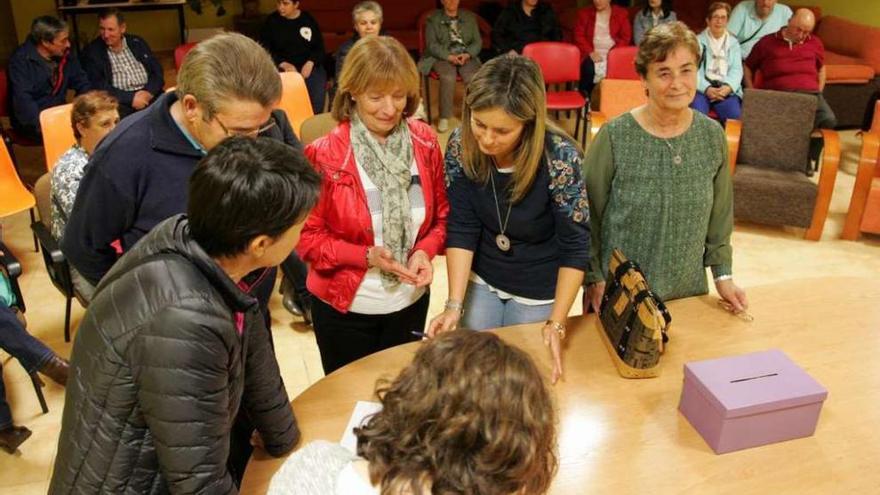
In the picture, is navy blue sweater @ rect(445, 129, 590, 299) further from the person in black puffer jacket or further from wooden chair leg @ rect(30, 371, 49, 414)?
wooden chair leg @ rect(30, 371, 49, 414)

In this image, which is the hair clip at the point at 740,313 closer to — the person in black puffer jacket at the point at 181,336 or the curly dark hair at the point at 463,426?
the curly dark hair at the point at 463,426

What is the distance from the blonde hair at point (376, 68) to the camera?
1987mm

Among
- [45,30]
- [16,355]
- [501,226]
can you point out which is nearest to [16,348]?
[16,355]

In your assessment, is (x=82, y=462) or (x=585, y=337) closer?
(x=82, y=462)

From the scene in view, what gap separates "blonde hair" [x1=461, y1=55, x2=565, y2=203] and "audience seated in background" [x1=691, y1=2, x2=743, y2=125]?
418 cm

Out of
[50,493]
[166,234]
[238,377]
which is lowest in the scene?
[50,493]

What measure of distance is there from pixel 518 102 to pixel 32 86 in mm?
4674

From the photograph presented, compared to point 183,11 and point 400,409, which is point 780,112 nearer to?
point 400,409

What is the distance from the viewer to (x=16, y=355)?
293 cm

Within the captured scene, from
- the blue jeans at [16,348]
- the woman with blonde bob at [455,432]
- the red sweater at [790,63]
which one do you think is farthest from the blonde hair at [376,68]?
the red sweater at [790,63]

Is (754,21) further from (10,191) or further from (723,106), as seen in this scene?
(10,191)

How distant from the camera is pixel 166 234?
130 centimetres

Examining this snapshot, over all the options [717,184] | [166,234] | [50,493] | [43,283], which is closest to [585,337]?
[717,184]

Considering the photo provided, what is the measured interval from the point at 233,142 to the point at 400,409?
0.59 meters
